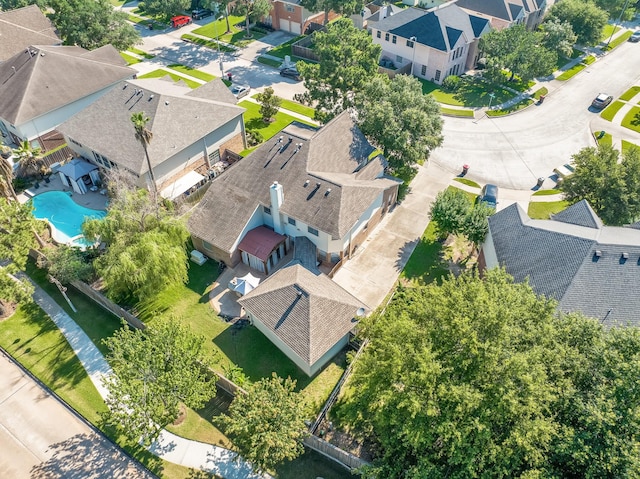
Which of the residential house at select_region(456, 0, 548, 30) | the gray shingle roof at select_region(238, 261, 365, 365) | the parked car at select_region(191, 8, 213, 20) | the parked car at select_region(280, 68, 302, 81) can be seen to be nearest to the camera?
the gray shingle roof at select_region(238, 261, 365, 365)

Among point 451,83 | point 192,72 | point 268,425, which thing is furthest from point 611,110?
point 268,425

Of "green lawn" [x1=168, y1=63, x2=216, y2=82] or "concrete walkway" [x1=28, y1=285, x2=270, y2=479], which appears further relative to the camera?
"green lawn" [x1=168, y1=63, x2=216, y2=82]

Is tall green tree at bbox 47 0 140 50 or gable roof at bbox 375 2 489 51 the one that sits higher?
tall green tree at bbox 47 0 140 50

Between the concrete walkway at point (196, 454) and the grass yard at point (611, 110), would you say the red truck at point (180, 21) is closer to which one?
the concrete walkway at point (196, 454)

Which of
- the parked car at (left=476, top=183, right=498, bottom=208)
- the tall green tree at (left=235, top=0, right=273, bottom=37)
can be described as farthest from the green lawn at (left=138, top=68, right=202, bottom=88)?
the parked car at (left=476, top=183, right=498, bottom=208)

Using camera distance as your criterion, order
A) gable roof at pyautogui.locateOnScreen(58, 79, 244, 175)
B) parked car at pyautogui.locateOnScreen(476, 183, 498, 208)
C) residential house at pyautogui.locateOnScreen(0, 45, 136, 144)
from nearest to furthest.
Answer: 1. gable roof at pyautogui.locateOnScreen(58, 79, 244, 175)
2. parked car at pyautogui.locateOnScreen(476, 183, 498, 208)
3. residential house at pyautogui.locateOnScreen(0, 45, 136, 144)

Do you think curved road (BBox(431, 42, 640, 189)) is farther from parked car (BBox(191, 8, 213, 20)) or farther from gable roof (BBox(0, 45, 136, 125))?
parked car (BBox(191, 8, 213, 20))

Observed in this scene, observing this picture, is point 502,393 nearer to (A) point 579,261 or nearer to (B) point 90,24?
(A) point 579,261
